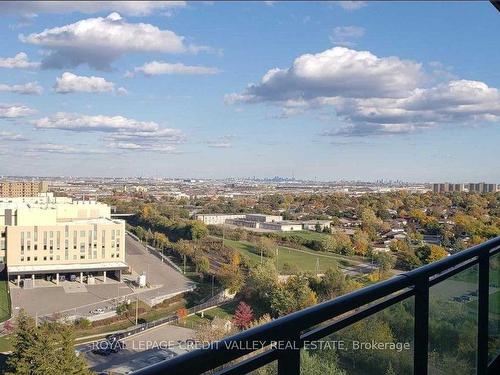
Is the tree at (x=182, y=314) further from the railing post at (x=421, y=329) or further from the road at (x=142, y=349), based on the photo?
the railing post at (x=421, y=329)

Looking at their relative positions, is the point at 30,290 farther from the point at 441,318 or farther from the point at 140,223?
the point at 441,318

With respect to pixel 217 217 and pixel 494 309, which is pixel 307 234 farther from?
pixel 494 309

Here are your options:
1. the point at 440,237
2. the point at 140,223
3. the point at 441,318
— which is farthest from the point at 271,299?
the point at 140,223

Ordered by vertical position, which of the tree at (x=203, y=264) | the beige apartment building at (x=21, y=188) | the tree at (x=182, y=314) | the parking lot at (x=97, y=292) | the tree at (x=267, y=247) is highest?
the beige apartment building at (x=21, y=188)

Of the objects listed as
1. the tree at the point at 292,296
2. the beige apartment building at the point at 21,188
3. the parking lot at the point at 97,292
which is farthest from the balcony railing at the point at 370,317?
the beige apartment building at the point at 21,188

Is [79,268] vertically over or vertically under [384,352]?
under

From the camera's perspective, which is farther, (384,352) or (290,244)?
(290,244)
